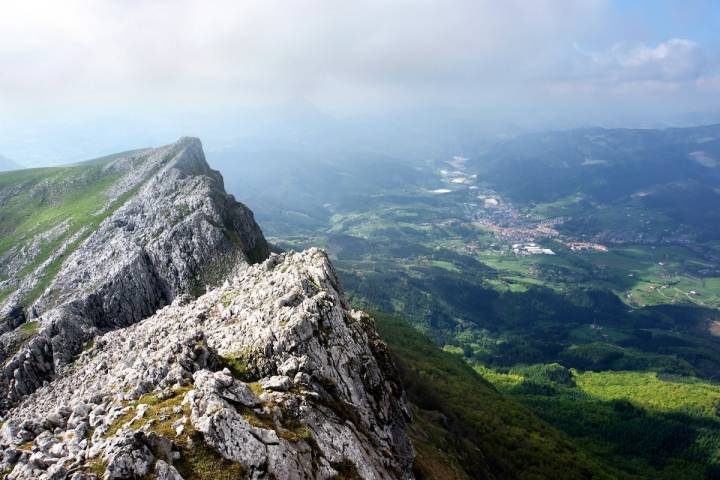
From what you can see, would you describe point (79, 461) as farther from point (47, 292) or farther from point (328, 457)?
point (47, 292)

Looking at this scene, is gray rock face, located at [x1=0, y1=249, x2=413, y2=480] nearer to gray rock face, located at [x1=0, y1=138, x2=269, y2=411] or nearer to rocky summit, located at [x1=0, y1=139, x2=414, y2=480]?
rocky summit, located at [x1=0, y1=139, x2=414, y2=480]

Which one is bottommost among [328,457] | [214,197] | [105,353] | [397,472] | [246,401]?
[397,472]

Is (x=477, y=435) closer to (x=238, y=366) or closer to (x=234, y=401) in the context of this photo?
(x=238, y=366)

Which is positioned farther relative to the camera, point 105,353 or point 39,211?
point 39,211

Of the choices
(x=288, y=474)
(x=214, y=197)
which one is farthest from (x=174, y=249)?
(x=288, y=474)

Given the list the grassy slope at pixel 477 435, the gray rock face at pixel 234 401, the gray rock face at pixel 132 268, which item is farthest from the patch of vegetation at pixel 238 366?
the gray rock face at pixel 132 268

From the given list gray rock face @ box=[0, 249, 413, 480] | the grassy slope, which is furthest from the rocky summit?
the grassy slope

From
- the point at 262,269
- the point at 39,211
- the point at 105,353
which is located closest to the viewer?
the point at 105,353
